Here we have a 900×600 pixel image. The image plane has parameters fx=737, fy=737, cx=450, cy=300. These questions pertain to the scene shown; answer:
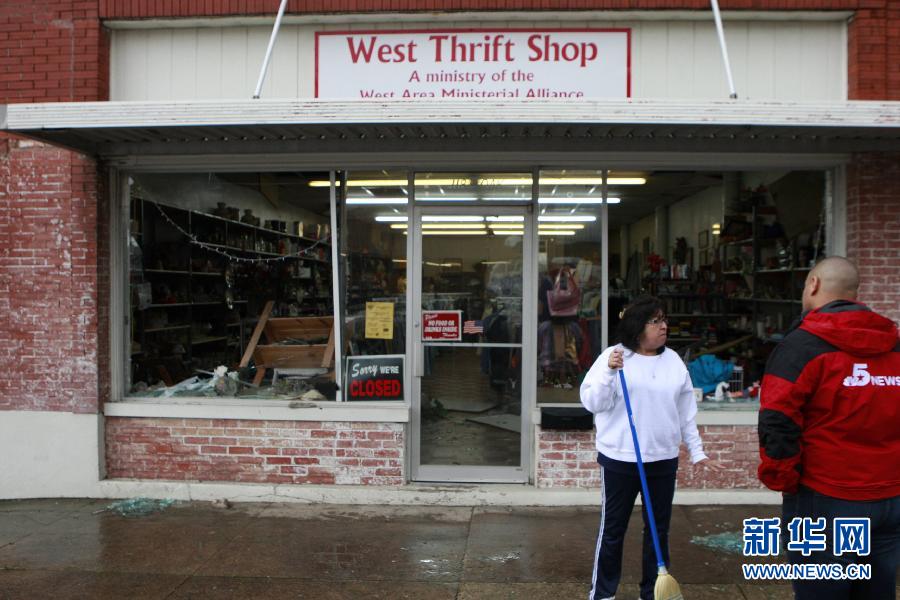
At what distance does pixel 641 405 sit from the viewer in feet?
13.3

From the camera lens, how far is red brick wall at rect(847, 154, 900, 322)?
6.31 m

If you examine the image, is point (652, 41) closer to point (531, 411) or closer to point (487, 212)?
point (487, 212)

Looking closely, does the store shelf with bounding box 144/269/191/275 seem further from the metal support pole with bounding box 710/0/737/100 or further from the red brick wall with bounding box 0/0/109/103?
the metal support pole with bounding box 710/0/737/100

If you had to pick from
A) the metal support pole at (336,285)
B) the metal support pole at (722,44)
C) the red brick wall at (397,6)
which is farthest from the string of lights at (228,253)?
the metal support pole at (722,44)

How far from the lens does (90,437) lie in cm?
673

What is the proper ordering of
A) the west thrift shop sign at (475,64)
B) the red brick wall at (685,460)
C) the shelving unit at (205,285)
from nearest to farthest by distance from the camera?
the red brick wall at (685,460), the west thrift shop sign at (475,64), the shelving unit at (205,285)

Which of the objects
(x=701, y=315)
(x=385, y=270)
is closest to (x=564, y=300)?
(x=385, y=270)

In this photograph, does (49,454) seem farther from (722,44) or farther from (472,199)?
(722,44)

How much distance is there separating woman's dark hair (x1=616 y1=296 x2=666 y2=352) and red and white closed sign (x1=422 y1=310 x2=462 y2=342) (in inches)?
106

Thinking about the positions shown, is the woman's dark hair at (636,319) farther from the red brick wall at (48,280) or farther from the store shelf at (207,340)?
the red brick wall at (48,280)

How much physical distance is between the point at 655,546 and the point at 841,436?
53.0 inches

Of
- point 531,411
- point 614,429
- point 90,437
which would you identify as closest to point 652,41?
point 531,411

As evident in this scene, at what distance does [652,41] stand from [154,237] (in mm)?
5086

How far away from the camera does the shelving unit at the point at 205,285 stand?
7152mm
